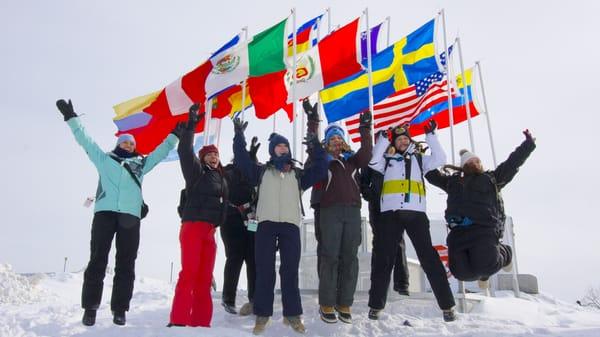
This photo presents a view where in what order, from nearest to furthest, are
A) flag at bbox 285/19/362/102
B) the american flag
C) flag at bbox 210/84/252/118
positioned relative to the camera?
flag at bbox 285/19/362/102, the american flag, flag at bbox 210/84/252/118

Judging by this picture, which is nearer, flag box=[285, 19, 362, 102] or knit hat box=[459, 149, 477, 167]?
knit hat box=[459, 149, 477, 167]

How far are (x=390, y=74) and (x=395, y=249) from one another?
20.2 ft

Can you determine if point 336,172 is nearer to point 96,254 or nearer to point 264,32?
point 96,254

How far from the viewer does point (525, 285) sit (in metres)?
15.4

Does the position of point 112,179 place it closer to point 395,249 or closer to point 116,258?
point 116,258

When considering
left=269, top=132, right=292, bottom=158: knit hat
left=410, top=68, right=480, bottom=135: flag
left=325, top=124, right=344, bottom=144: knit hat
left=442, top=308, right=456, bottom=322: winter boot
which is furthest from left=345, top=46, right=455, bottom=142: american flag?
left=442, top=308, right=456, bottom=322: winter boot

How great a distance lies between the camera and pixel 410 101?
11.2 metres

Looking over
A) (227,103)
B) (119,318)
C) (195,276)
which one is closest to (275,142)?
(195,276)

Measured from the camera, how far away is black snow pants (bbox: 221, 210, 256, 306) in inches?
246

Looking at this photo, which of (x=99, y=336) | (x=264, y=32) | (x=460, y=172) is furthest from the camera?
(x=264, y=32)

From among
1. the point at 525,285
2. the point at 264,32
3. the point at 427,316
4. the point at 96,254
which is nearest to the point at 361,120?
the point at 427,316

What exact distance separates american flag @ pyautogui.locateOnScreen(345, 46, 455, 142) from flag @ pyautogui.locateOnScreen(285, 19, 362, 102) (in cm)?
157

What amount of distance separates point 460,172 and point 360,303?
6.62 feet

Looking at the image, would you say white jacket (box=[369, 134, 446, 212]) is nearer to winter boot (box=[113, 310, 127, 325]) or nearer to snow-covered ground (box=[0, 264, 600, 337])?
snow-covered ground (box=[0, 264, 600, 337])
